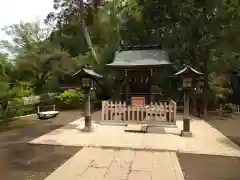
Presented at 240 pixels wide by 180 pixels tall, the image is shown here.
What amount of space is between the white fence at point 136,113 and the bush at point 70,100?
23.2 ft

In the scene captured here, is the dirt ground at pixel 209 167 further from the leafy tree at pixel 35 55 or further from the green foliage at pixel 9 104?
the leafy tree at pixel 35 55

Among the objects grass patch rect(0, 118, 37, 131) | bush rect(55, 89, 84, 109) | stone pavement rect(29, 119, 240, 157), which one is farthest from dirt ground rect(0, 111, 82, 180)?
bush rect(55, 89, 84, 109)

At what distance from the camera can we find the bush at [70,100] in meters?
18.7

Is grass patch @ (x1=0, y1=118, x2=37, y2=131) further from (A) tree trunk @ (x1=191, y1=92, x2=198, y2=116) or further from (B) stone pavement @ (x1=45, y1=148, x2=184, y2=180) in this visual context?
(A) tree trunk @ (x1=191, y1=92, x2=198, y2=116)

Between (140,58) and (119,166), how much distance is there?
10228 mm

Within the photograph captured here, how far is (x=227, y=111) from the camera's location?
1816 cm

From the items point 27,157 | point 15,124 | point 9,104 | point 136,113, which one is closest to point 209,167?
point 27,157

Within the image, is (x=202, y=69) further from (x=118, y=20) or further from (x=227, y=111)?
(x=118, y=20)

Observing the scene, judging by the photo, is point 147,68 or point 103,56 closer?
point 147,68

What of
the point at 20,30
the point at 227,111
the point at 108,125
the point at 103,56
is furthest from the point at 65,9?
the point at 227,111

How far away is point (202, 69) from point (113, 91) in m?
7.72

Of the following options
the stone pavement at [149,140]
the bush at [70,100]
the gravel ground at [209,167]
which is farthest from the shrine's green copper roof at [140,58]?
the gravel ground at [209,167]

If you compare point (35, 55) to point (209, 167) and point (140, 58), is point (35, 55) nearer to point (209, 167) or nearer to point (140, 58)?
point (140, 58)

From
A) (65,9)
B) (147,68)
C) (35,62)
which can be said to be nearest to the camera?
(147,68)
